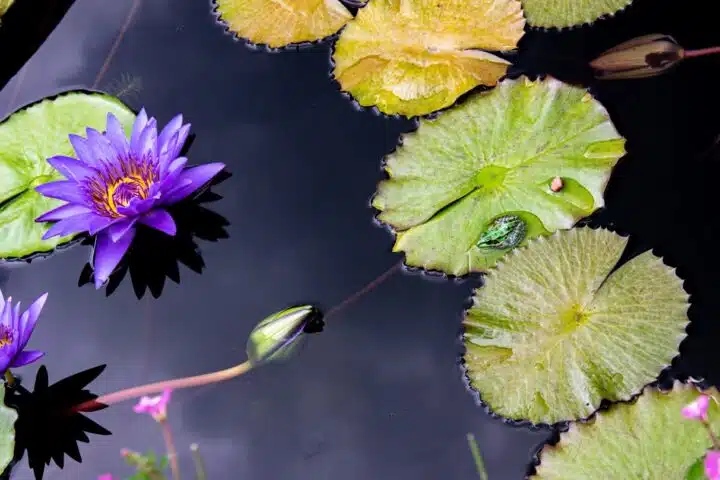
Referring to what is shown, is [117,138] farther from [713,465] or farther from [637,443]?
[713,465]

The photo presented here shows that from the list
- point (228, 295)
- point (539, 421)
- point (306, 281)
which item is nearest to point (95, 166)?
point (228, 295)

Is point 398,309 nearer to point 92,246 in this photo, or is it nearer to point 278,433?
point 278,433

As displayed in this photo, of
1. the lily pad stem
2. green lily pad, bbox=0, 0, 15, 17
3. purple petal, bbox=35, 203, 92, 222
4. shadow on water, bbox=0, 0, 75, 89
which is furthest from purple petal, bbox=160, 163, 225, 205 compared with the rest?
green lily pad, bbox=0, 0, 15, 17

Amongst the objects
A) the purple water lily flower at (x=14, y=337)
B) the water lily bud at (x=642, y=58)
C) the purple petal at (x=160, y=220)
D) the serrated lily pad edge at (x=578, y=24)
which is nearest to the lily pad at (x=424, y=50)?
the serrated lily pad edge at (x=578, y=24)

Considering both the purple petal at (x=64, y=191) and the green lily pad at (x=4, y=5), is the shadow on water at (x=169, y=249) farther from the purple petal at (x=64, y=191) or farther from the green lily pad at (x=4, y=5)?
the green lily pad at (x=4, y=5)

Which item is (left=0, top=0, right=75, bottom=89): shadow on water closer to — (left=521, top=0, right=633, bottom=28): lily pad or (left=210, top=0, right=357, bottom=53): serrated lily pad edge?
(left=210, top=0, right=357, bottom=53): serrated lily pad edge

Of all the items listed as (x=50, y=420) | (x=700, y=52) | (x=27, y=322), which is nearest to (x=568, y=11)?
(x=700, y=52)
